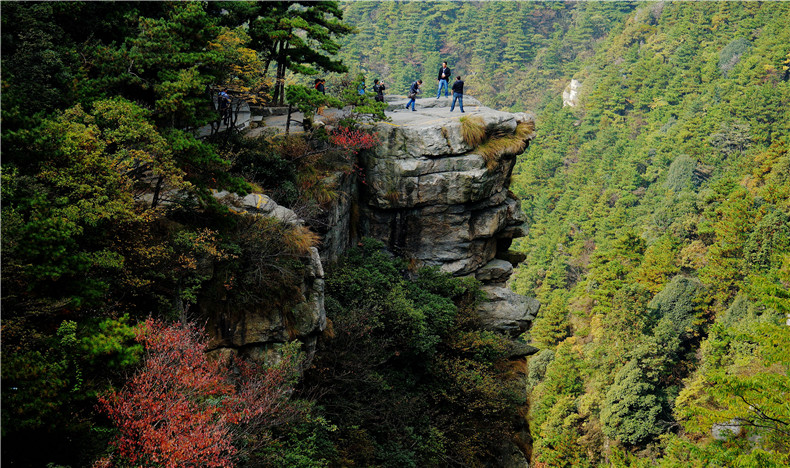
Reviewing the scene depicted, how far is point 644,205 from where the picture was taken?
193 ft

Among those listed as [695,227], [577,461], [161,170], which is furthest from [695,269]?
[161,170]

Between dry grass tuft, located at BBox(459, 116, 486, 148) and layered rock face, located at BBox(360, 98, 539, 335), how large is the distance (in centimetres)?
11

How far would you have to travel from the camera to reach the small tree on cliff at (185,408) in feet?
27.9

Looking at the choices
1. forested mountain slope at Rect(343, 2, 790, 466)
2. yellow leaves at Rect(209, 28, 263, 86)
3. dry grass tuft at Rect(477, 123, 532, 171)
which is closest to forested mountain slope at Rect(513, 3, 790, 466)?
forested mountain slope at Rect(343, 2, 790, 466)

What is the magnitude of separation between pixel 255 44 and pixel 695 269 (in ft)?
121

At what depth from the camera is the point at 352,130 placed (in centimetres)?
1928

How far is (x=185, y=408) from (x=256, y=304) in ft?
13.9

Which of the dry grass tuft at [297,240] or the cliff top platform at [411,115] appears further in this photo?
the cliff top platform at [411,115]

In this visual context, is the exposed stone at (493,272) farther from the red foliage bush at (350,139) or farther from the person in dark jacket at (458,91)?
the red foliage bush at (350,139)

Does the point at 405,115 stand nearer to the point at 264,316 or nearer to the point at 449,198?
the point at 449,198

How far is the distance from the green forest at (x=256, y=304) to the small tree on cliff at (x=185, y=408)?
0.17ft

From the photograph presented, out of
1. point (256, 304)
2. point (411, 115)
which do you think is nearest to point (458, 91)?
point (411, 115)

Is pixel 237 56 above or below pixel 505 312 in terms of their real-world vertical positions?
above

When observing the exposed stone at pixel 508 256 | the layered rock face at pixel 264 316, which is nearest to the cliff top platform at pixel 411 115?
the layered rock face at pixel 264 316
